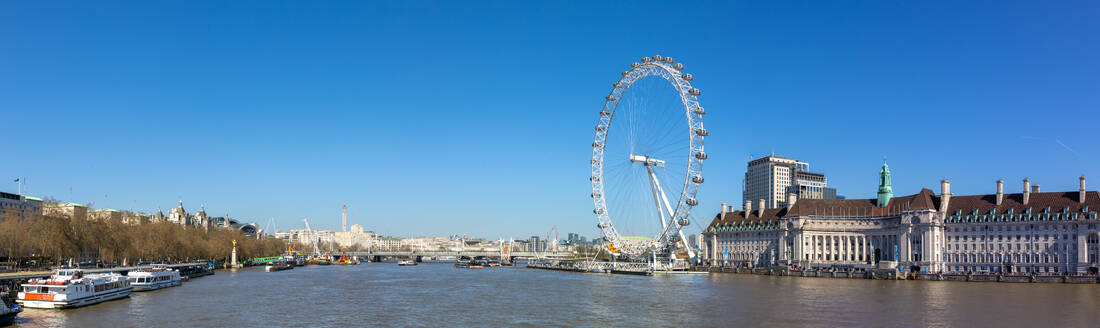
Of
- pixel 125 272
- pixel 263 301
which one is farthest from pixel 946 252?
pixel 125 272

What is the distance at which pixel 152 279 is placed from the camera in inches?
3521

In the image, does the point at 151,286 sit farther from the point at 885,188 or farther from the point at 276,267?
the point at 885,188

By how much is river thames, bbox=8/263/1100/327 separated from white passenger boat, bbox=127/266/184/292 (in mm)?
1602

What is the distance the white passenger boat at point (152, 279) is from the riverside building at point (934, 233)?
110167 millimetres

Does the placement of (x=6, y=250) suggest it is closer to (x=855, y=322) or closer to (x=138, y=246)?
(x=138, y=246)

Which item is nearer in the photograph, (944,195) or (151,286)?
(151,286)

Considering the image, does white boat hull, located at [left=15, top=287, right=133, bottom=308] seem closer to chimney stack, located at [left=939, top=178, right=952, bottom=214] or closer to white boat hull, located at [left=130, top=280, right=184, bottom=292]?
white boat hull, located at [left=130, top=280, right=184, bottom=292]

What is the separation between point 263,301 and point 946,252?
368 feet

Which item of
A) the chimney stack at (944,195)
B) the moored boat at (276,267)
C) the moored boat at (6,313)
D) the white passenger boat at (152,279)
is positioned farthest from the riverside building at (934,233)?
the moored boat at (6,313)

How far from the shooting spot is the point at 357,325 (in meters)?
57.4

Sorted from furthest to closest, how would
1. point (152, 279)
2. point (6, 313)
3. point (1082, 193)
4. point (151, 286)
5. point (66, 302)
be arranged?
point (1082, 193) → point (152, 279) → point (151, 286) → point (66, 302) → point (6, 313)

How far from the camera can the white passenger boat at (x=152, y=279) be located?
86250mm

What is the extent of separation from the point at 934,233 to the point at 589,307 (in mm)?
90035

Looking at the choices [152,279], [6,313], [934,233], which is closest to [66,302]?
[6,313]
